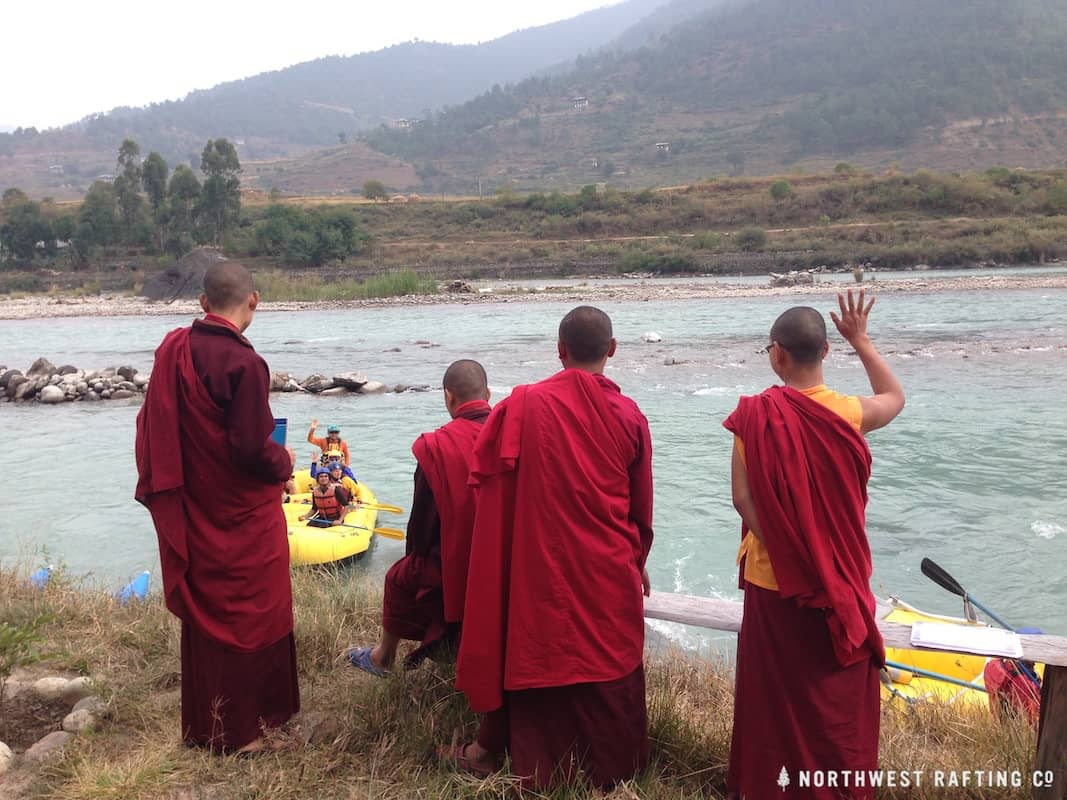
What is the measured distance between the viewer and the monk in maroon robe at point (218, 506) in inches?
127

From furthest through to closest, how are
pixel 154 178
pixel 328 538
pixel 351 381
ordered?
1. pixel 154 178
2. pixel 351 381
3. pixel 328 538

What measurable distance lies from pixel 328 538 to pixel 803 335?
5837mm

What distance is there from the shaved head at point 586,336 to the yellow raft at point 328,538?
201 inches

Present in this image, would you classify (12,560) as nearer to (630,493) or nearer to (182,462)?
(182,462)

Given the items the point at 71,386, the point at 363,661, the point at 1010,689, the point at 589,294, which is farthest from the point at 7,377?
the point at 589,294

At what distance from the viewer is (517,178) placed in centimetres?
12950

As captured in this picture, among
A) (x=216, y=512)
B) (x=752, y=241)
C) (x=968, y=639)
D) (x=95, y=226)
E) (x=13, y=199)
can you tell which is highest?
(x=13, y=199)

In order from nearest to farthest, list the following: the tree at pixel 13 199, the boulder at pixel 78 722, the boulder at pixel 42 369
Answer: the boulder at pixel 78 722
the boulder at pixel 42 369
the tree at pixel 13 199

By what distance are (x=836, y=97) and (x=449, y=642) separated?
148289 mm

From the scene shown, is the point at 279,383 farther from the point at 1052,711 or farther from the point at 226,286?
the point at 1052,711

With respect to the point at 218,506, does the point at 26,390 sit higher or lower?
lower

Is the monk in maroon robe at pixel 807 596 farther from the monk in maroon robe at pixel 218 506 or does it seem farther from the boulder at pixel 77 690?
the boulder at pixel 77 690

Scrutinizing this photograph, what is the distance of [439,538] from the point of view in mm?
3529

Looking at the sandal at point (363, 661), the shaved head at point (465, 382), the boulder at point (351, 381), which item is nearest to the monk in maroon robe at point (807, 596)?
the shaved head at point (465, 382)
